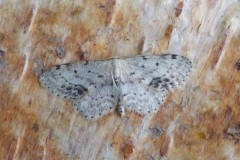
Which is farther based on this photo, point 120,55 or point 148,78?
point 148,78

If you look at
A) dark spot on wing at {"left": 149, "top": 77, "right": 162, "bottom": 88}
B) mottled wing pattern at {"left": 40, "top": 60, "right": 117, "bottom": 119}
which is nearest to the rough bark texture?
mottled wing pattern at {"left": 40, "top": 60, "right": 117, "bottom": 119}

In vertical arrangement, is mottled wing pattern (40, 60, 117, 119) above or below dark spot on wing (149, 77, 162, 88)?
below

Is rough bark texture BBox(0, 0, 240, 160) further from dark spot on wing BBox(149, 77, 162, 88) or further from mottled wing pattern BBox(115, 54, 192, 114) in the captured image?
dark spot on wing BBox(149, 77, 162, 88)

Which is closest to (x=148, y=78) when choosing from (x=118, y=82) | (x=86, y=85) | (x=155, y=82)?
(x=155, y=82)

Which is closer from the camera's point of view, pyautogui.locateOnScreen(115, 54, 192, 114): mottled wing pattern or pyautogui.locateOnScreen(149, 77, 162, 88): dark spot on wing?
pyautogui.locateOnScreen(115, 54, 192, 114): mottled wing pattern

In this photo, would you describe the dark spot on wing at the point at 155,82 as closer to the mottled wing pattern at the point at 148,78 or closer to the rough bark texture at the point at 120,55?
the mottled wing pattern at the point at 148,78

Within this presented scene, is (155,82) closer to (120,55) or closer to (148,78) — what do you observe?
(148,78)

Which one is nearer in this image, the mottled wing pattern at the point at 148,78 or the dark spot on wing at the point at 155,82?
the mottled wing pattern at the point at 148,78

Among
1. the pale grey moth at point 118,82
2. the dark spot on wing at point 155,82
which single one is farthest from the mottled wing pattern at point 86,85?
the dark spot on wing at point 155,82

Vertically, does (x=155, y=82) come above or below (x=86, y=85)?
above
